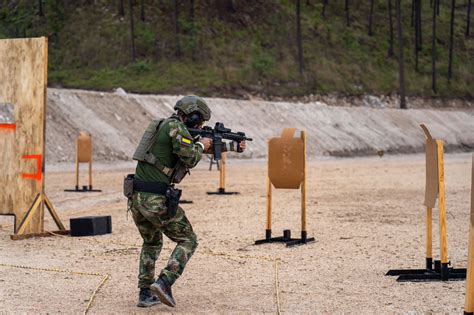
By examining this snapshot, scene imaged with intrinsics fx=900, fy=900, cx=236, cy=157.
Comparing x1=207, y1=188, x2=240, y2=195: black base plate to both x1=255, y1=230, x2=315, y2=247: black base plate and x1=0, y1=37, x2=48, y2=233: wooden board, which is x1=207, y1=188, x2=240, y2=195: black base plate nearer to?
x1=0, y1=37, x2=48, y2=233: wooden board

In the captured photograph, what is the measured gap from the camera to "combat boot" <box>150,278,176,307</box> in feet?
28.0

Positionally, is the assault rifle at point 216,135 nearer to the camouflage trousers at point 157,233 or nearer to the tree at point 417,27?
the camouflage trousers at point 157,233

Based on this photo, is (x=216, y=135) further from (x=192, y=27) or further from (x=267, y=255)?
(x=192, y=27)

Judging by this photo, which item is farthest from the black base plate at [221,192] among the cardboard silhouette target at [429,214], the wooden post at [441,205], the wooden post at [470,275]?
the wooden post at [470,275]

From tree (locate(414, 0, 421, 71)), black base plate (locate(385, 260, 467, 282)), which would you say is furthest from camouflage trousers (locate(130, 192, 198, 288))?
tree (locate(414, 0, 421, 71))

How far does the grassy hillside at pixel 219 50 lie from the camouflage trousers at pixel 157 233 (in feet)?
177

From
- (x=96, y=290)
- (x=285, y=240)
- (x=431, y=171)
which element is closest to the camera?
(x=96, y=290)

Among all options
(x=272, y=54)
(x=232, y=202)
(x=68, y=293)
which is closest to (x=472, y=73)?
(x=272, y=54)

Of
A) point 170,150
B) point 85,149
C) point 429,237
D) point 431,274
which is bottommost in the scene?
point 431,274

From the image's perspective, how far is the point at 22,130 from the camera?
47.9 feet

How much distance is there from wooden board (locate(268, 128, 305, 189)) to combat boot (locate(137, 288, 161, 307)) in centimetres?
488

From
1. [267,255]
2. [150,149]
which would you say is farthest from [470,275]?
[267,255]

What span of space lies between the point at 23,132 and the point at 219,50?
5702 centimetres

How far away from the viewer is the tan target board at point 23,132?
47.3 feet
